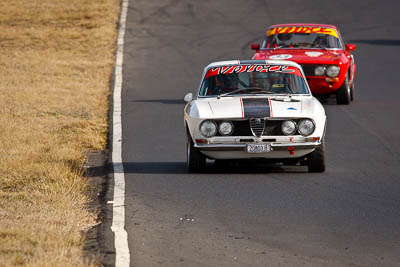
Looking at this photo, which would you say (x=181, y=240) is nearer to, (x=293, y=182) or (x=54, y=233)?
(x=54, y=233)

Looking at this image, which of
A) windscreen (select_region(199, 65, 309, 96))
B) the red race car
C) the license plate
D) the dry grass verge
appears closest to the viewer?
the dry grass verge

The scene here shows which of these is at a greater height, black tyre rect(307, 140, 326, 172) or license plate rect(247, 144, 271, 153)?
license plate rect(247, 144, 271, 153)

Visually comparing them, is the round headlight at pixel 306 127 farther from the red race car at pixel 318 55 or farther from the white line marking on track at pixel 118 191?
the red race car at pixel 318 55

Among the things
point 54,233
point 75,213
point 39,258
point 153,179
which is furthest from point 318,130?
point 39,258

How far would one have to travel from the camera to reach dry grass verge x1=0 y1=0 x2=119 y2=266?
8.46 meters

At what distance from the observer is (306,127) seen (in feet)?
40.0

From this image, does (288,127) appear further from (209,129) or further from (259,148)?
(209,129)

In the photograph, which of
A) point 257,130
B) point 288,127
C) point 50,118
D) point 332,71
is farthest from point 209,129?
point 332,71

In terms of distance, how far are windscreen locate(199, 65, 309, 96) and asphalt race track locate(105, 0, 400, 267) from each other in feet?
3.46

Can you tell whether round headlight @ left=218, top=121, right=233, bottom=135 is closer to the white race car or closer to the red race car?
the white race car

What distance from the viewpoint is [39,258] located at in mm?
7469

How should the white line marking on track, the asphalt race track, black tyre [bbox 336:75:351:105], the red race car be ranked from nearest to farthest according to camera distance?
the white line marking on track
the asphalt race track
the red race car
black tyre [bbox 336:75:351:105]

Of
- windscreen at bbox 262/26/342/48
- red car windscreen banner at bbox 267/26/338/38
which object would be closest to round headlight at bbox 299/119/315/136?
windscreen at bbox 262/26/342/48

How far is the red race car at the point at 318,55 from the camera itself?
66.9 feet
